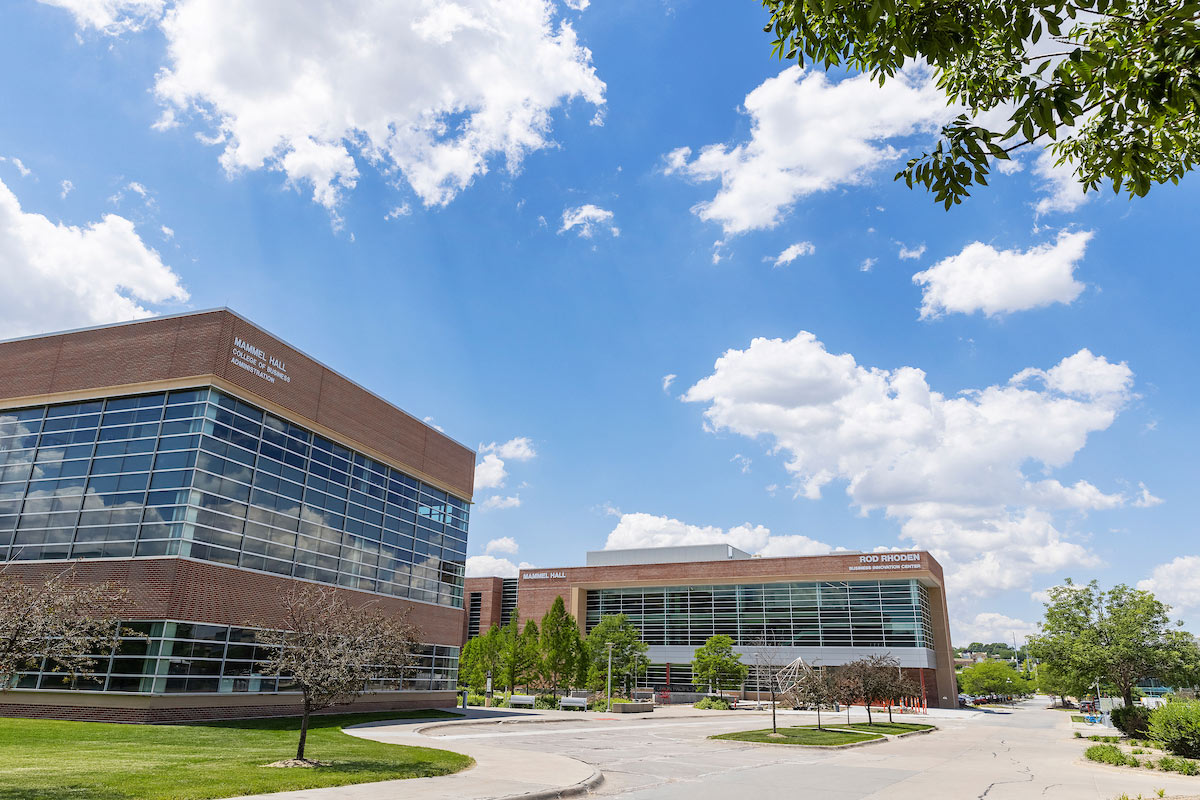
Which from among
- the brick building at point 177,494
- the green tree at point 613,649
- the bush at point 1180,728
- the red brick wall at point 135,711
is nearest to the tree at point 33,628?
the red brick wall at point 135,711

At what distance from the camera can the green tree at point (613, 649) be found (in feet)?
209

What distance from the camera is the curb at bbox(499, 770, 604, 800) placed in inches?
557

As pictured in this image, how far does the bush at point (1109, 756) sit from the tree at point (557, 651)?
118ft

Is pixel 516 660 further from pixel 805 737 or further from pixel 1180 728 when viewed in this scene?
pixel 1180 728

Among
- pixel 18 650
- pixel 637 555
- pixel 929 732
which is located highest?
pixel 637 555

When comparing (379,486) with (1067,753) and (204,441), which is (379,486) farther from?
(1067,753)

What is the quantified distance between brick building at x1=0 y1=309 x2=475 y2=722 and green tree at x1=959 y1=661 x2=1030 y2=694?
111m

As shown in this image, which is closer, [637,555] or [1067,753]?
[1067,753]

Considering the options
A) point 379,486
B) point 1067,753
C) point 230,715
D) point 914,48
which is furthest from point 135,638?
point 1067,753

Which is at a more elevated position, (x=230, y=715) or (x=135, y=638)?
(x=135, y=638)

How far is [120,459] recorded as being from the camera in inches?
1101

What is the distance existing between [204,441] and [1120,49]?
28343mm

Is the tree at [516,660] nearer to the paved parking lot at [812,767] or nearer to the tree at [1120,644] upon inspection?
the paved parking lot at [812,767]

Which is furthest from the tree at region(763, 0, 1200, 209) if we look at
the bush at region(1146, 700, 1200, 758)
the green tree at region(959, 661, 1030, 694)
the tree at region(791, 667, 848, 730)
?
the green tree at region(959, 661, 1030, 694)
